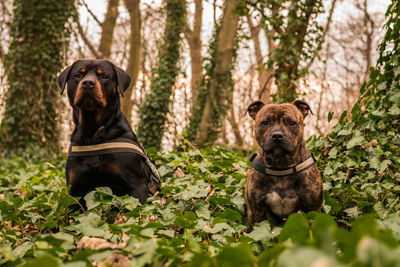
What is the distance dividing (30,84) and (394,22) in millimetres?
8818

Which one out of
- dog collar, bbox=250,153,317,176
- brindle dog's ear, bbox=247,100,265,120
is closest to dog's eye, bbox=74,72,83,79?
brindle dog's ear, bbox=247,100,265,120

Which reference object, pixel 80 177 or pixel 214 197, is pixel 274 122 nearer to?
pixel 214 197

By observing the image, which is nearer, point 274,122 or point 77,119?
point 274,122

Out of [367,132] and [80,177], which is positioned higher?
[367,132]

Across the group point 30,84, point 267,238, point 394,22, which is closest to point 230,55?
point 30,84

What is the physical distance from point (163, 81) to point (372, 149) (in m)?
9.08

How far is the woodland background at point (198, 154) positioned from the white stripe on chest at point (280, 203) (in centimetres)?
25

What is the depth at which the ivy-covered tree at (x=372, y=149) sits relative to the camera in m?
3.52

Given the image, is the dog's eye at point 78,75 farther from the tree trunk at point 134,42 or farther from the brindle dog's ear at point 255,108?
the tree trunk at point 134,42

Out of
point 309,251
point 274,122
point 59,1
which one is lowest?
point 309,251

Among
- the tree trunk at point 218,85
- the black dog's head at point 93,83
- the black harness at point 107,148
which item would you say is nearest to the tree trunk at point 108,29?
the tree trunk at point 218,85

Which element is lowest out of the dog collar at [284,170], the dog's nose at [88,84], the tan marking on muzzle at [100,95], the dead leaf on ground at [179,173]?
the dead leaf on ground at [179,173]

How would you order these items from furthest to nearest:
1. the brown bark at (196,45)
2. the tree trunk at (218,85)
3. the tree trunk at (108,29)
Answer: the brown bark at (196,45) < the tree trunk at (108,29) < the tree trunk at (218,85)

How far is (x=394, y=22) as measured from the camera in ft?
13.2
